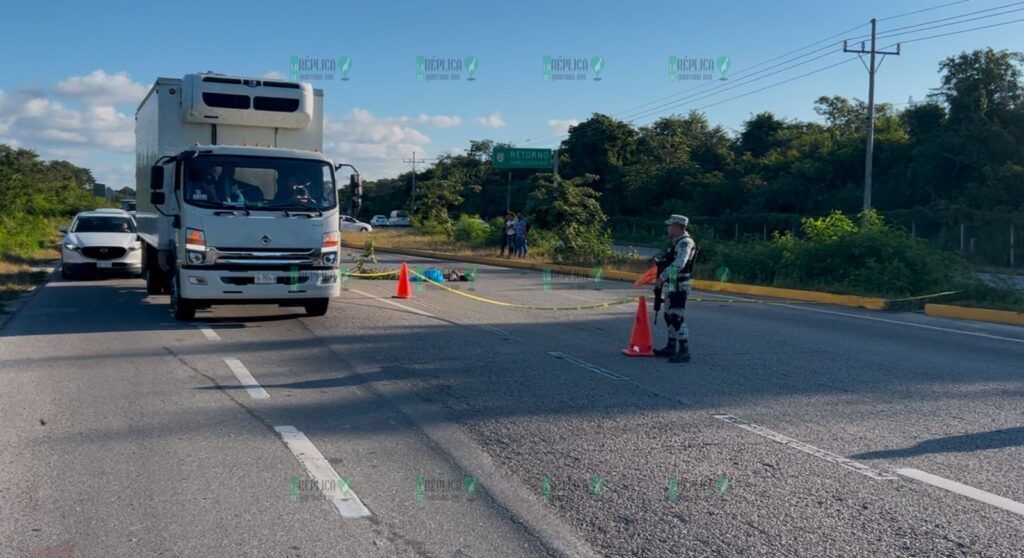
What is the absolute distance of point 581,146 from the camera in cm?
7156

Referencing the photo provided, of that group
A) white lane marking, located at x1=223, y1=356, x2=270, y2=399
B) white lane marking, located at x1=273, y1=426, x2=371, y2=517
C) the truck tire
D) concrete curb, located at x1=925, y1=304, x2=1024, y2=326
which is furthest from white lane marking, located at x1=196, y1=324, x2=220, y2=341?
concrete curb, located at x1=925, y1=304, x2=1024, y2=326

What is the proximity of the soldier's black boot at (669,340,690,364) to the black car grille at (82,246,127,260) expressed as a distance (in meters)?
15.6

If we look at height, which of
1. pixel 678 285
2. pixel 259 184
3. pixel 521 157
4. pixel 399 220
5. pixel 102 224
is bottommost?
pixel 678 285

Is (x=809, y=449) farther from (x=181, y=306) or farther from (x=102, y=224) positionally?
(x=102, y=224)

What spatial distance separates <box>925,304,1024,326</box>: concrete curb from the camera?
1596 cm

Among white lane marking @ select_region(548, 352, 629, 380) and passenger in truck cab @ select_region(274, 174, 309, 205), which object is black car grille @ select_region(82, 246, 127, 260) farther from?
white lane marking @ select_region(548, 352, 629, 380)

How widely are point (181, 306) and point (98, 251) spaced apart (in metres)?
9.50

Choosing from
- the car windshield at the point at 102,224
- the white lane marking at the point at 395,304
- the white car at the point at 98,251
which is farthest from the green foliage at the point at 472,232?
the white lane marking at the point at 395,304

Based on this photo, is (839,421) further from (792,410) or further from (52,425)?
(52,425)

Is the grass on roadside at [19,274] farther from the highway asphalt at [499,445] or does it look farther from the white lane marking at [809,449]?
the white lane marking at [809,449]

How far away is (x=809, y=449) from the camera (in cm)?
677

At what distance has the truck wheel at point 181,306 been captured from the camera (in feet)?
43.2

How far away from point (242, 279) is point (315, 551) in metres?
8.48

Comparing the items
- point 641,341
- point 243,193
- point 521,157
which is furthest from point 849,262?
point 521,157
